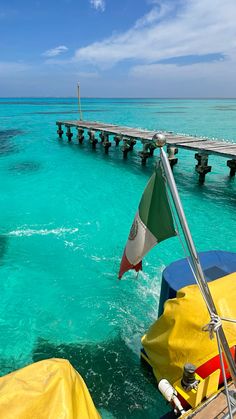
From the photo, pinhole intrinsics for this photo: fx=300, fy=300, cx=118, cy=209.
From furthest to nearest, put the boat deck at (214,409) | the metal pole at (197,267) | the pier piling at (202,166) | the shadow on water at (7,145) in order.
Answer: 1. the shadow on water at (7,145)
2. the pier piling at (202,166)
3. the boat deck at (214,409)
4. the metal pole at (197,267)

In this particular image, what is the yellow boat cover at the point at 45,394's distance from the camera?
2.62 metres

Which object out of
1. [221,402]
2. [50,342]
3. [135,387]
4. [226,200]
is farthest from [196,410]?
[226,200]

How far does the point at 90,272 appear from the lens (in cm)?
930

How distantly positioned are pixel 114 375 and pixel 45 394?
134 inches

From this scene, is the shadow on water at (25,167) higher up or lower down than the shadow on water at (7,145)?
lower down

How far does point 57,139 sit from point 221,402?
35719 mm

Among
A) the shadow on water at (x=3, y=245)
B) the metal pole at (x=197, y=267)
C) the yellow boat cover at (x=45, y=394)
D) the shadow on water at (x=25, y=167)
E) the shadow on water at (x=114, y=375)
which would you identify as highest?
the metal pole at (x=197, y=267)

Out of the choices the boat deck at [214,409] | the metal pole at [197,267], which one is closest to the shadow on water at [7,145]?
the metal pole at [197,267]

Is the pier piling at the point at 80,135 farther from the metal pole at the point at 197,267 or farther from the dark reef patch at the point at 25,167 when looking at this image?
the metal pole at the point at 197,267

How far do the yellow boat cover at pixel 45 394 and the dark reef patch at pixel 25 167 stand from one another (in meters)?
20.0

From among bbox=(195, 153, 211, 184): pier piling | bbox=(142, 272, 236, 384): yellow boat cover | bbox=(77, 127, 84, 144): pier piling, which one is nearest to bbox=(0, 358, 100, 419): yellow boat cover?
bbox=(142, 272, 236, 384): yellow boat cover

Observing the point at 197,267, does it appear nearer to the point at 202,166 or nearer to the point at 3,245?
the point at 3,245

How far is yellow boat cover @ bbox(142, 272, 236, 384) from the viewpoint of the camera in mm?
3557

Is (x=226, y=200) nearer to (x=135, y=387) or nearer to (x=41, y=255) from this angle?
(x=41, y=255)
